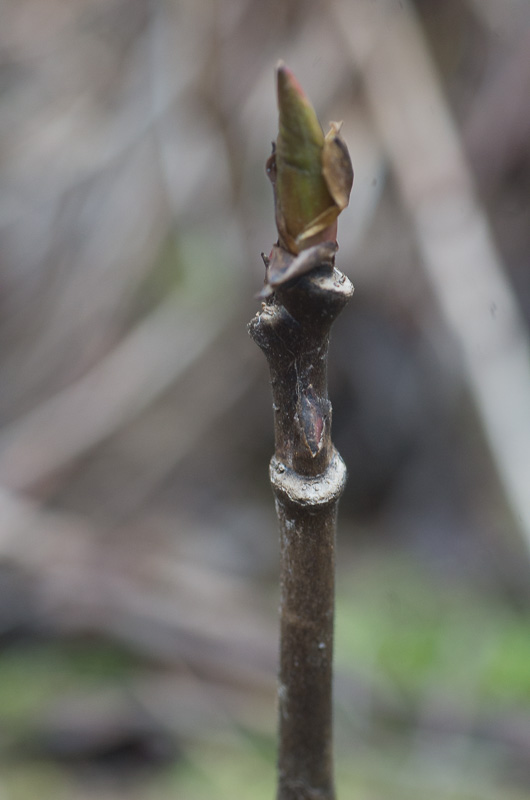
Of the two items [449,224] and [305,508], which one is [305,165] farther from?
[449,224]

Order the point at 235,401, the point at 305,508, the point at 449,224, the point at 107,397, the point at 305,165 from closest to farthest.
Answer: the point at 305,165, the point at 305,508, the point at 449,224, the point at 107,397, the point at 235,401

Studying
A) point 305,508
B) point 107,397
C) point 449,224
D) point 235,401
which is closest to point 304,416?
point 305,508

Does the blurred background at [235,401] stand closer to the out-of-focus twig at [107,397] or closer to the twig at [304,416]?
the out-of-focus twig at [107,397]

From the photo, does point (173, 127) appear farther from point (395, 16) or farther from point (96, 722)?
point (96, 722)

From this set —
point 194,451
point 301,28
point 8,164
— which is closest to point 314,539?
point 194,451

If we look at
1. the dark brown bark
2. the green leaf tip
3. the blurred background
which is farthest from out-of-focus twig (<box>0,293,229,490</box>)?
the green leaf tip

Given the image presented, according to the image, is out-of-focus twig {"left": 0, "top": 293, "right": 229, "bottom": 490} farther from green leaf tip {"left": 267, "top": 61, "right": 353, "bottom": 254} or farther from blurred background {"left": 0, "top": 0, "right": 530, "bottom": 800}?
green leaf tip {"left": 267, "top": 61, "right": 353, "bottom": 254}

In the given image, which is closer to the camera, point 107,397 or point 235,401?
point 107,397
